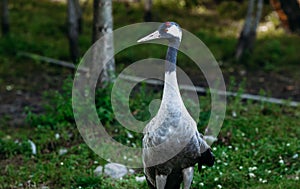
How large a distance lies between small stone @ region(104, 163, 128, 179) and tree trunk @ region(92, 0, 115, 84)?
6.10 feet

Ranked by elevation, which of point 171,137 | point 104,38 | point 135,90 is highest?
point 171,137

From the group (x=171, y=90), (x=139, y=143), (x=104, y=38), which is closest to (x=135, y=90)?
(x=104, y=38)

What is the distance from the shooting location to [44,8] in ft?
48.1

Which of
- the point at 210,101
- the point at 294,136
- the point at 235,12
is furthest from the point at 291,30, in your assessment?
the point at 294,136

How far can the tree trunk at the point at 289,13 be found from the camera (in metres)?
12.1

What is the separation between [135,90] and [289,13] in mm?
5352

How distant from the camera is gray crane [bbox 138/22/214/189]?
4195mm

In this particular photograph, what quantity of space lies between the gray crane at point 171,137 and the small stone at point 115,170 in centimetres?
126

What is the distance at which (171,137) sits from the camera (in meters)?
4.21

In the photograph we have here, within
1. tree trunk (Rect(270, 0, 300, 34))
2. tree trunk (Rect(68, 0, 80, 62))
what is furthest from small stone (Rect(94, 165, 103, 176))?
tree trunk (Rect(270, 0, 300, 34))

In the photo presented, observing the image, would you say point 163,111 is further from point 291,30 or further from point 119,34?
point 291,30

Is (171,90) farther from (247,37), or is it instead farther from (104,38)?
(247,37)

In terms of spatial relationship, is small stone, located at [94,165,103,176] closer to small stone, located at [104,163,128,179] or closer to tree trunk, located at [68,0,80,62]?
small stone, located at [104,163,128,179]

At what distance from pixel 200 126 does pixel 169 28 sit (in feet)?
9.16
